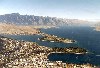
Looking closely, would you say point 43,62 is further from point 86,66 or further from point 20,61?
point 86,66

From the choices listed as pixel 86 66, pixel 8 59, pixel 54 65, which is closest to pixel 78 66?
pixel 86 66

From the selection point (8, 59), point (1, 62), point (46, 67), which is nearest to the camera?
point (46, 67)

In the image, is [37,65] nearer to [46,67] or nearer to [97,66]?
[46,67]

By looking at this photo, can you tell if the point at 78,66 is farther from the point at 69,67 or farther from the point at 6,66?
the point at 6,66

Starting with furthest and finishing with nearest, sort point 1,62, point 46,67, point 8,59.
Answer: point 8,59 < point 1,62 < point 46,67

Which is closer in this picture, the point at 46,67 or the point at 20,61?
the point at 46,67

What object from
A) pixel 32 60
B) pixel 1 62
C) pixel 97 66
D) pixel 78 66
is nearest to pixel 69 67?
pixel 78 66

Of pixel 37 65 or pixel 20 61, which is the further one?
pixel 20 61
